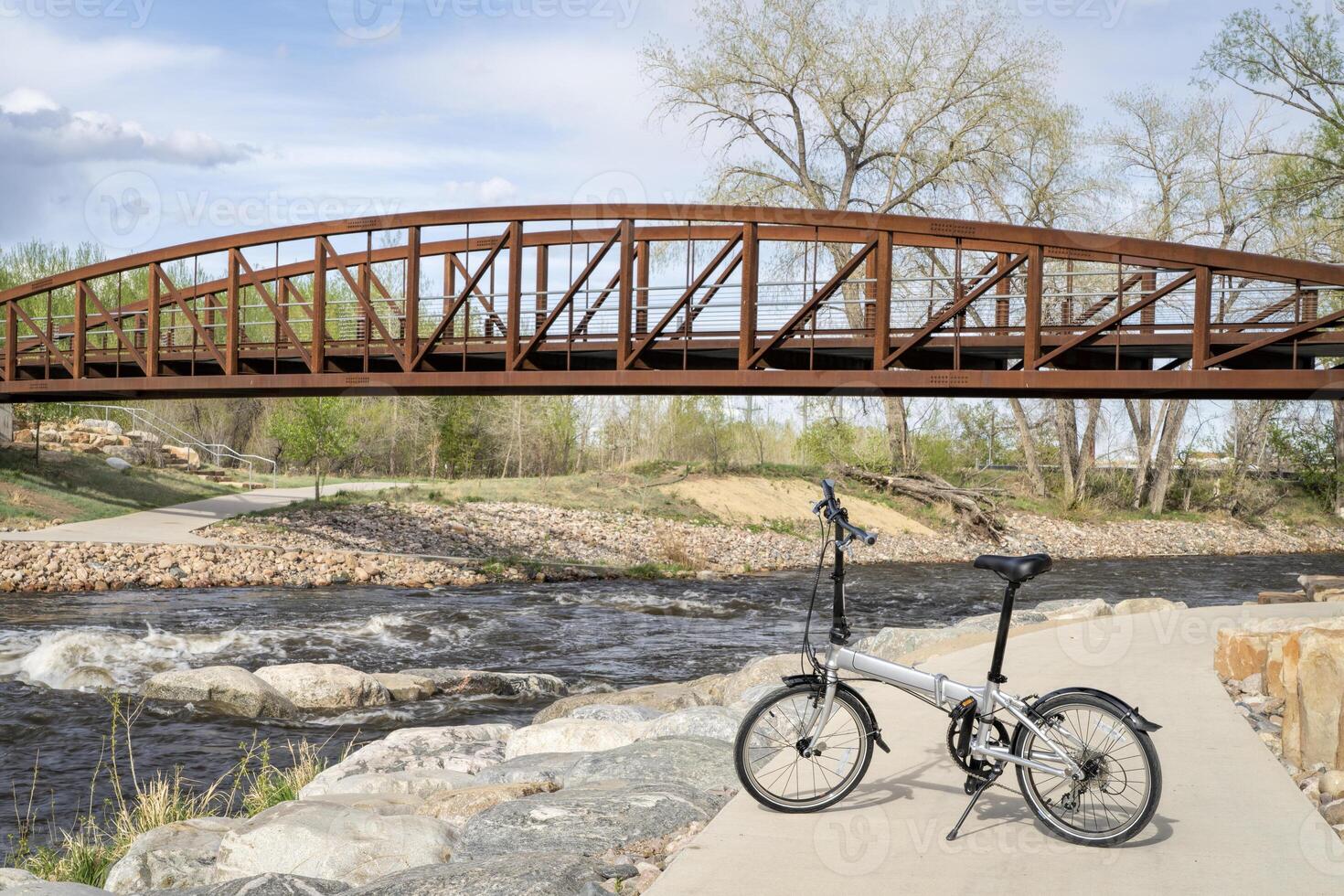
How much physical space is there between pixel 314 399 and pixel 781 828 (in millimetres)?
33191

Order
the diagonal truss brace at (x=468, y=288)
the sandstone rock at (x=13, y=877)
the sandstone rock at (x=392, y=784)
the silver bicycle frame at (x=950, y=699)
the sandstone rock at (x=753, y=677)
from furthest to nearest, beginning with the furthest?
the diagonal truss brace at (x=468, y=288) < the sandstone rock at (x=753, y=677) < the sandstone rock at (x=392, y=784) < the sandstone rock at (x=13, y=877) < the silver bicycle frame at (x=950, y=699)

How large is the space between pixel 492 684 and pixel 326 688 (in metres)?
1.76

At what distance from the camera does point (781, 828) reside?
5.29 meters

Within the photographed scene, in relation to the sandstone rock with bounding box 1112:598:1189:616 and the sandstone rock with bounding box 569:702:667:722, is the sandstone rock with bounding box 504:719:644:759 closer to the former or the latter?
the sandstone rock with bounding box 569:702:667:722

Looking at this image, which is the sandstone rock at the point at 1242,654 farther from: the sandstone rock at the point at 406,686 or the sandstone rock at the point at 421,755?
the sandstone rock at the point at 406,686

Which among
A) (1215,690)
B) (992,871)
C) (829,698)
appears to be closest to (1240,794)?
(992,871)

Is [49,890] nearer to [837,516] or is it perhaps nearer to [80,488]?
[837,516]

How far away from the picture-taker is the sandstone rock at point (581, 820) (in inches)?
208

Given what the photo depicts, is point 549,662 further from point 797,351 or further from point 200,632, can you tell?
point 797,351

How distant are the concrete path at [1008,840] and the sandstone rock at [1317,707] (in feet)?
0.90

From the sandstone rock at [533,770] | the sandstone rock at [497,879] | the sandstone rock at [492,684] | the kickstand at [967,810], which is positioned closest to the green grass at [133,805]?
the sandstone rock at [533,770]

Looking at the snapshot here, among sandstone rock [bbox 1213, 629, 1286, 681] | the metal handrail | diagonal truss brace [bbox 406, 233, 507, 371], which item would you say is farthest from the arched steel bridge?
the metal handrail

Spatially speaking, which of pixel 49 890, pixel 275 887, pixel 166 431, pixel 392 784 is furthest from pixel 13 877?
pixel 166 431

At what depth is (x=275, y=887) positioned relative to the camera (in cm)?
490
